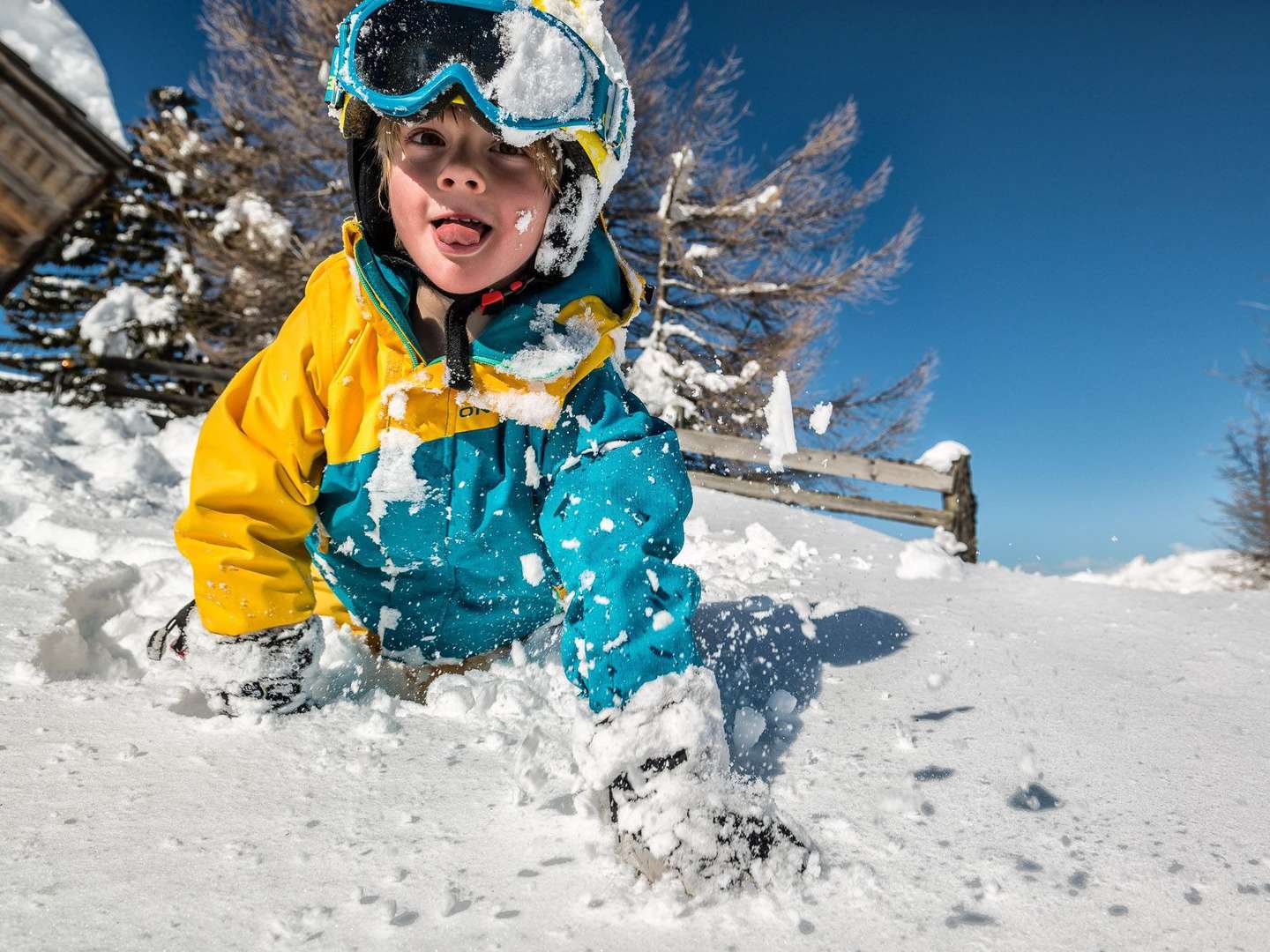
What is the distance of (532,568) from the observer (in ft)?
5.84

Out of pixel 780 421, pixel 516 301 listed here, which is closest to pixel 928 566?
pixel 780 421

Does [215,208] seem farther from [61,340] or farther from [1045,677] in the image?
[1045,677]

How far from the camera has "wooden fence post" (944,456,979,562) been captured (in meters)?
8.87

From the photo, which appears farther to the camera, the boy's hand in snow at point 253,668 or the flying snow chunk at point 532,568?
the flying snow chunk at point 532,568

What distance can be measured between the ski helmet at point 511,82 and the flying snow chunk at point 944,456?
7927 millimetres

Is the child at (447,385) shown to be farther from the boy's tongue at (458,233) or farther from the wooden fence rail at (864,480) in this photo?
the wooden fence rail at (864,480)

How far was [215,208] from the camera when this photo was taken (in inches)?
607

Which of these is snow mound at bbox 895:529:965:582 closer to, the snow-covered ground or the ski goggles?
the snow-covered ground

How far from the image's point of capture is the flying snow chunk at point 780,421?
6.48 ft

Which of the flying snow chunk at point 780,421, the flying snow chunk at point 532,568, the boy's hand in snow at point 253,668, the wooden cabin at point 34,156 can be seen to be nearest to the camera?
the boy's hand in snow at point 253,668

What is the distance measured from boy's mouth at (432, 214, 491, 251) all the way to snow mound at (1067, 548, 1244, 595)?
1563cm

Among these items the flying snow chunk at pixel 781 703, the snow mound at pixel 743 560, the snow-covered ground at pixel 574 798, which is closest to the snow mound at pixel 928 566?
the snow mound at pixel 743 560

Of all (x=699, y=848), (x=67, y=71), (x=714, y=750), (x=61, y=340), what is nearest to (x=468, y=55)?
(x=714, y=750)

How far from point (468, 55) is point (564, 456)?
0.85 metres
